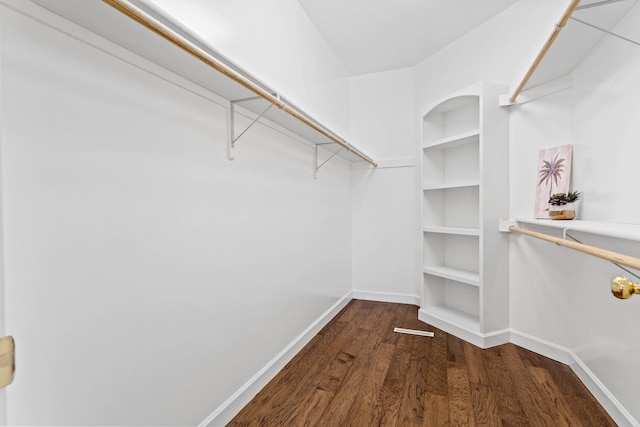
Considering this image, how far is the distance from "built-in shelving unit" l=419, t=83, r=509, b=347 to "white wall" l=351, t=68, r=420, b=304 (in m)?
0.37

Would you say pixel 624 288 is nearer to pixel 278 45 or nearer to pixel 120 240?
pixel 120 240

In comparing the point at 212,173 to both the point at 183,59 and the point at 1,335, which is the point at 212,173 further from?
the point at 1,335

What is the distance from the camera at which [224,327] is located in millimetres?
1420

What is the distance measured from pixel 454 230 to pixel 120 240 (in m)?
2.37

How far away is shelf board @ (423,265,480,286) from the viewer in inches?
94.4

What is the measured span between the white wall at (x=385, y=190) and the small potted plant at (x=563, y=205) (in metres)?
1.39

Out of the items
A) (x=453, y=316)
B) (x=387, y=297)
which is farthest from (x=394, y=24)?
(x=387, y=297)

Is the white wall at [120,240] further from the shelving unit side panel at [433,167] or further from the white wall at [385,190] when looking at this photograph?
the white wall at [385,190]

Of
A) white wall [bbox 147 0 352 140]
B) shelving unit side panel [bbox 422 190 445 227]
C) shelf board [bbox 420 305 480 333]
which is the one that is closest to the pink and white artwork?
shelving unit side panel [bbox 422 190 445 227]

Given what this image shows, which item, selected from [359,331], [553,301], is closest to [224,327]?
[359,331]

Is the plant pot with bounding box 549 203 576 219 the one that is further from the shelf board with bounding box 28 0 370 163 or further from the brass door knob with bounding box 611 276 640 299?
the shelf board with bounding box 28 0 370 163

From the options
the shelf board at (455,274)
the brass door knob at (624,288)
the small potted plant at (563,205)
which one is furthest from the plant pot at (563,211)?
the brass door knob at (624,288)

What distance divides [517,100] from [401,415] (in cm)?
227

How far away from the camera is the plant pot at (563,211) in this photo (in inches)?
70.9
